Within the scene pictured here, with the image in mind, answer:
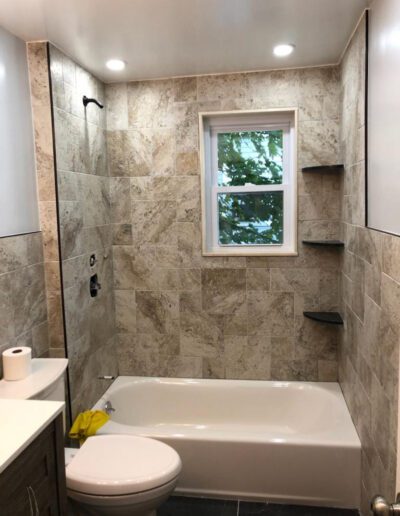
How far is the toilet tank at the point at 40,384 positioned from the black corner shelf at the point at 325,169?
6.25 ft

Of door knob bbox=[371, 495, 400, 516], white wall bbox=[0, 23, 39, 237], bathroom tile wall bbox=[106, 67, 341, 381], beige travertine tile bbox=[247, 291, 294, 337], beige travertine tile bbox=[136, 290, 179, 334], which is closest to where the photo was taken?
door knob bbox=[371, 495, 400, 516]

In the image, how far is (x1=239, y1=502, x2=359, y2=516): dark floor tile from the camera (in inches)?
87.9

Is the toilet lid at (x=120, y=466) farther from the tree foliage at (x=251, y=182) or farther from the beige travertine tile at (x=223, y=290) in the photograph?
the tree foliage at (x=251, y=182)

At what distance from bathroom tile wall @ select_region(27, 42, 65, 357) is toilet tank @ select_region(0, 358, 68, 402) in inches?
9.6

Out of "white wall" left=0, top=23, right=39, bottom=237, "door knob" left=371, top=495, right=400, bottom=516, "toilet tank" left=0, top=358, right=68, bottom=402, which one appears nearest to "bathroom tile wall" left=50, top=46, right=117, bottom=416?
"white wall" left=0, top=23, right=39, bottom=237

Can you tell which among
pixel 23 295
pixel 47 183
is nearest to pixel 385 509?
pixel 23 295

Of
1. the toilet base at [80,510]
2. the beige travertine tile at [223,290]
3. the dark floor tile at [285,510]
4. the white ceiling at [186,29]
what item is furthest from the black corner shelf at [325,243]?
the toilet base at [80,510]

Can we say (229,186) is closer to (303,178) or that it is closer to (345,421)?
(303,178)

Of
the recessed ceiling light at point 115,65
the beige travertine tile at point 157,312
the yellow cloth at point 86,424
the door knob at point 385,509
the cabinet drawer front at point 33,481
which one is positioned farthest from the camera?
the beige travertine tile at point 157,312

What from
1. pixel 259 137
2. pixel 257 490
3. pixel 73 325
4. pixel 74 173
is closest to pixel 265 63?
pixel 259 137

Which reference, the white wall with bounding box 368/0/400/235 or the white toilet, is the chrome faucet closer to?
the white toilet

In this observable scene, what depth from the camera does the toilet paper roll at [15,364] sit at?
1.90 m

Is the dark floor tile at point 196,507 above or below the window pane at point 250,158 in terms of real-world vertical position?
below

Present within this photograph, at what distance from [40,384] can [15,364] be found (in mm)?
145
